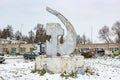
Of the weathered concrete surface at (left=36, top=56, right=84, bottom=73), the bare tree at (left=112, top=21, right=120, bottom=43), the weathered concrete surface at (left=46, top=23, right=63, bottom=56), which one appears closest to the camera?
the weathered concrete surface at (left=36, top=56, right=84, bottom=73)

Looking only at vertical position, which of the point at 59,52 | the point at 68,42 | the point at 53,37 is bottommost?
the point at 59,52

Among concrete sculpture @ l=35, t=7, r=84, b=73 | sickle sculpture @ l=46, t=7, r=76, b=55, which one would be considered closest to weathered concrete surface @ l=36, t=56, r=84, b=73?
concrete sculpture @ l=35, t=7, r=84, b=73

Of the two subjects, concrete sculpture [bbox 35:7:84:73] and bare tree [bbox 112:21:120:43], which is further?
bare tree [bbox 112:21:120:43]

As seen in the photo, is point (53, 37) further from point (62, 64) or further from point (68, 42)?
point (62, 64)

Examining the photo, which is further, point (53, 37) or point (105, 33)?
point (105, 33)

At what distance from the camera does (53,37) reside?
21.2m

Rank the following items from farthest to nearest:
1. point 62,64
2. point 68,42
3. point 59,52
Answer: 1. point 59,52
2. point 68,42
3. point 62,64

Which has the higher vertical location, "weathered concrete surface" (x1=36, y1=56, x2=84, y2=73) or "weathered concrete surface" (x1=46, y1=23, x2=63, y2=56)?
"weathered concrete surface" (x1=46, y1=23, x2=63, y2=56)

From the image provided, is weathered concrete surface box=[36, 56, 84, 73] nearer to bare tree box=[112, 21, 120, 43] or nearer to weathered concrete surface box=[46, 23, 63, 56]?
weathered concrete surface box=[46, 23, 63, 56]

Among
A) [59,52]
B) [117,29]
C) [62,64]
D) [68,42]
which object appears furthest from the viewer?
[117,29]

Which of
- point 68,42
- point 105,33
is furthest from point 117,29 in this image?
point 68,42

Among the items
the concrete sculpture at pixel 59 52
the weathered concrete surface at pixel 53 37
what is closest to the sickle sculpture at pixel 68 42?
the concrete sculpture at pixel 59 52

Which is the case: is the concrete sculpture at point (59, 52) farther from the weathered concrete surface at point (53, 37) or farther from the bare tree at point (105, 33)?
the bare tree at point (105, 33)

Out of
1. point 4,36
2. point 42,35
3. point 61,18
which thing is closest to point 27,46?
point 42,35
